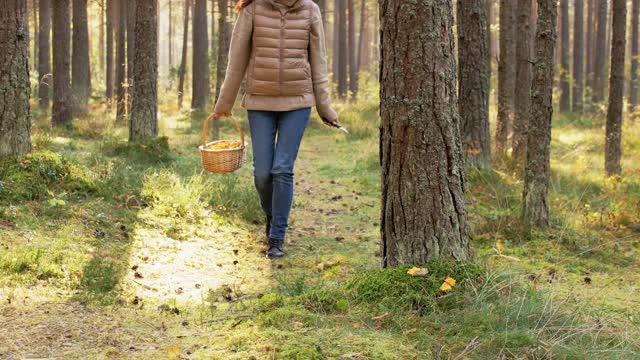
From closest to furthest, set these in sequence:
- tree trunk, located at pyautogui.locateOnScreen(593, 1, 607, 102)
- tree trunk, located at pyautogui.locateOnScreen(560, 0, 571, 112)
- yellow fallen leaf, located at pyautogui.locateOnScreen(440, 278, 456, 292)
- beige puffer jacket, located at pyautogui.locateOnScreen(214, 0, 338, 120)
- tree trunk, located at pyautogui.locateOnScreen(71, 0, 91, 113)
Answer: yellow fallen leaf, located at pyautogui.locateOnScreen(440, 278, 456, 292), beige puffer jacket, located at pyautogui.locateOnScreen(214, 0, 338, 120), tree trunk, located at pyautogui.locateOnScreen(71, 0, 91, 113), tree trunk, located at pyautogui.locateOnScreen(593, 1, 607, 102), tree trunk, located at pyautogui.locateOnScreen(560, 0, 571, 112)

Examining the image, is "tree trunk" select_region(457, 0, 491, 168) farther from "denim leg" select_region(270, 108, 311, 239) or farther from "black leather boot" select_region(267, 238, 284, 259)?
"black leather boot" select_region(267, 238, 284, 259)

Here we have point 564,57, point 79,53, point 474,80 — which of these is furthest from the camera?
point 564,57

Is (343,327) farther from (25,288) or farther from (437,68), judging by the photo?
(25,288)

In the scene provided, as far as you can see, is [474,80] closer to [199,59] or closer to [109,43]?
[199,59]

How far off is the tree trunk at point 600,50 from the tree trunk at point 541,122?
54.8 ft

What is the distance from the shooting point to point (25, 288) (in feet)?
13.3

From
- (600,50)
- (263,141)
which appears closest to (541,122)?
(263,141)

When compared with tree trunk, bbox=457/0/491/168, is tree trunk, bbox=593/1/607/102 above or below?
above

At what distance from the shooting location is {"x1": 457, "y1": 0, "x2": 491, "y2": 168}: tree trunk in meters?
8.57

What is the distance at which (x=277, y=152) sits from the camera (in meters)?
5.57

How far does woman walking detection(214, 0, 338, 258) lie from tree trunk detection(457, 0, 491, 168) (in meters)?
3.62

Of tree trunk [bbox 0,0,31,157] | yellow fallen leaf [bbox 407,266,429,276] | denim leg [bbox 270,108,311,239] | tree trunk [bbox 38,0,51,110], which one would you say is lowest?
yellow fallen leaf [bbox 407,266,429,276]

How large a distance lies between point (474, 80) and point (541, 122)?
2730mm

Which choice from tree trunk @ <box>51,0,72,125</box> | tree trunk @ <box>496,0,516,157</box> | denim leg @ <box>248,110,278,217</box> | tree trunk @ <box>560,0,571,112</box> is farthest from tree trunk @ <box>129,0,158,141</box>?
tree trunk @ <box>560,0,571,112</box>
